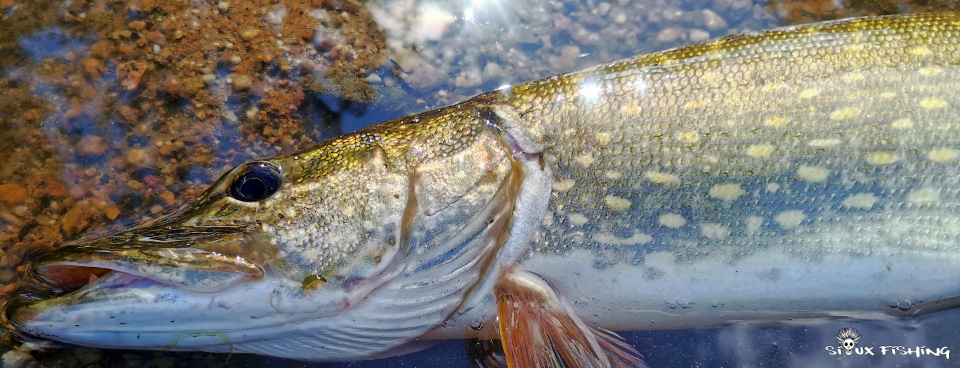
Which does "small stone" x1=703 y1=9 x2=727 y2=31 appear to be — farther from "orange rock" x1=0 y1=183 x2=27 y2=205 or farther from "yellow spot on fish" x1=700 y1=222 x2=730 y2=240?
"orange rock" x1=0 y1=183 x2=27 y2=205

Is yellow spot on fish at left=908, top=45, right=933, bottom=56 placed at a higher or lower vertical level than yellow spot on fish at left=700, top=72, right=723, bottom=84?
higher

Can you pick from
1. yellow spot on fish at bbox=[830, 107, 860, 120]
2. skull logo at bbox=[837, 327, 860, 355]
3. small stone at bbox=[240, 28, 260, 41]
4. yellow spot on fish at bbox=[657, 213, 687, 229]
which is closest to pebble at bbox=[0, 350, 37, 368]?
small stone at bbox=[240, 28, 260, 41]

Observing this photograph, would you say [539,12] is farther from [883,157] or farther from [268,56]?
[883,157]

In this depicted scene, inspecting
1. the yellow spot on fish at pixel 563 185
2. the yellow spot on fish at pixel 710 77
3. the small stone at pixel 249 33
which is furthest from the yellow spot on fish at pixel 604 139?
the small stone at pixel 249 33

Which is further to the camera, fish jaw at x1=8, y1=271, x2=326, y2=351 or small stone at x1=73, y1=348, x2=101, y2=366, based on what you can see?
small stone at x1=73, y1=348, x2=101, y2=366

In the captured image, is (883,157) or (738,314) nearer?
(883,157)

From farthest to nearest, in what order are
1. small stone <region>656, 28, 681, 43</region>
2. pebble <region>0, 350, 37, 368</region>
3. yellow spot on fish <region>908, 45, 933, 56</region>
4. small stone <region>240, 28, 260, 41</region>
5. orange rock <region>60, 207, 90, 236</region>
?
small stone <region>656, 28, 681, 43</region> < small stone <region>240, 28, 260, 41</region> < orange rock <region>60, 207, 90, 236</region> < pebble <region>0, 350, 37, 368</region> < yellow spot on fish <region>908, 45, 933, 56</region>

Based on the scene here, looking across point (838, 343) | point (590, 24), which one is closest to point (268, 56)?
point (590, 24)
